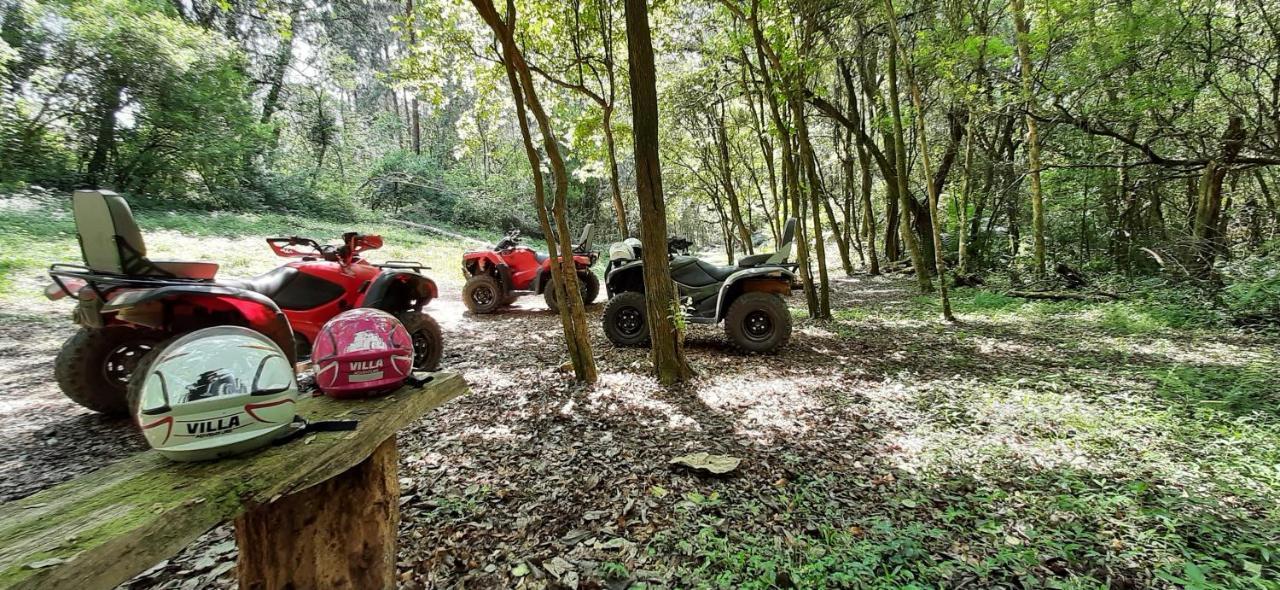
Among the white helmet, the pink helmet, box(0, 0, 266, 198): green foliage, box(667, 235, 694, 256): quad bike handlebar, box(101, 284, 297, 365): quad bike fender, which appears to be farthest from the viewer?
box(0, 0, 266, 198): green foliage

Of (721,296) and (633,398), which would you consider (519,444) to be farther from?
(721,296)

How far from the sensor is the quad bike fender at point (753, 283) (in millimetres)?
5387

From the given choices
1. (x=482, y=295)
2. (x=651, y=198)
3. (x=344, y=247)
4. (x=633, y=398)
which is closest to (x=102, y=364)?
(x=344, y=247)

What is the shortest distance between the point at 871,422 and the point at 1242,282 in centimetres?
622

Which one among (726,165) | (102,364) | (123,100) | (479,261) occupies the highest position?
(123,100)

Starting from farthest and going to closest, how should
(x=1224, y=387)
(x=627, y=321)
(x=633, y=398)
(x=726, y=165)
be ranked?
(x=726, y=165) < (x=627, y=321) < (x=633, y=398) < (x=1224, y=387)

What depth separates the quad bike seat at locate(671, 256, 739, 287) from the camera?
19.1ft

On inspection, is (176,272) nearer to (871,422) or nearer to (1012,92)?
(871,422)

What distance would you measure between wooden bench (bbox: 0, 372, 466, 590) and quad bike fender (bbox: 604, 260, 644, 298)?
3.99 m

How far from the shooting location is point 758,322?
544 centimetres

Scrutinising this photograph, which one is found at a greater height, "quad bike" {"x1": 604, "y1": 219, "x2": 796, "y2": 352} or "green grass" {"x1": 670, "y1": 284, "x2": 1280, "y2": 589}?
"quad bike" {"x1": 604, "y1": 219, "x2": 796, "y2": 352}

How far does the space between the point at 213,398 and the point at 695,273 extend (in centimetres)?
504

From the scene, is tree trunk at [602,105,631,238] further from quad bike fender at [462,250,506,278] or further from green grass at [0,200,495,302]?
green grass at [0,200,495,302]

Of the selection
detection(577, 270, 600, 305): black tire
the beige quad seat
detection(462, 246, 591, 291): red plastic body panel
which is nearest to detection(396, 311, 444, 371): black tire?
the beige quad seat
